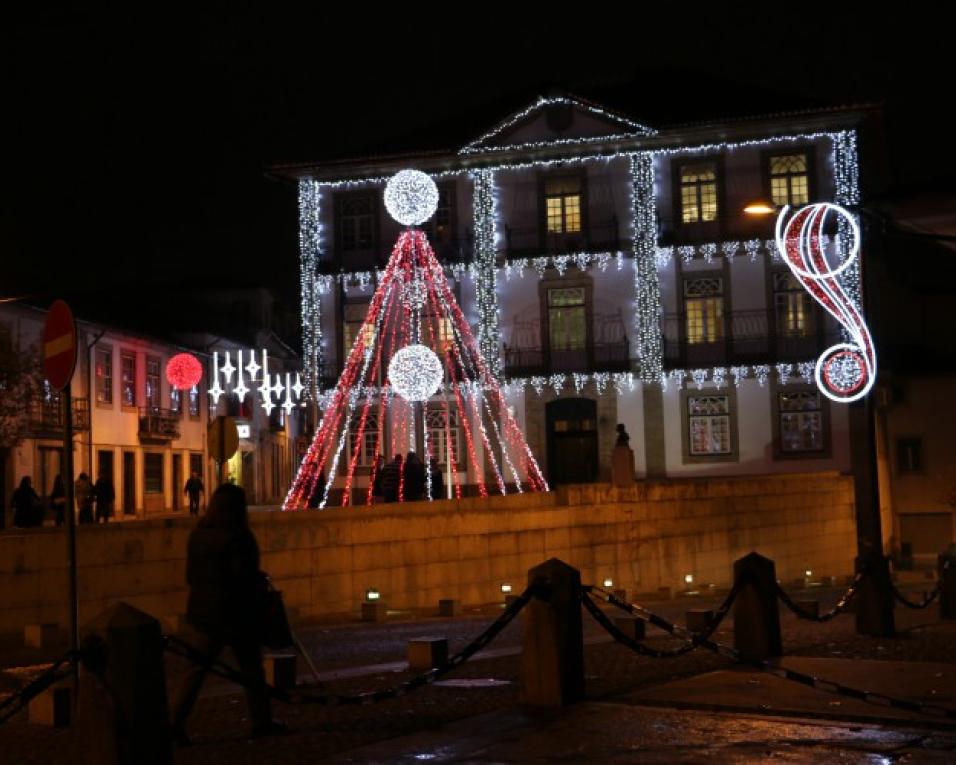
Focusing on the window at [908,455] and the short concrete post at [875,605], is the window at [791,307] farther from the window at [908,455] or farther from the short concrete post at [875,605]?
the short concrete post at [875,605]

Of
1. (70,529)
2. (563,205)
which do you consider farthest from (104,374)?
(70,529)

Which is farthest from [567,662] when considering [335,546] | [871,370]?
[871,370]

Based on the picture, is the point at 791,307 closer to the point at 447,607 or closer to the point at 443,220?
the point at 443,220

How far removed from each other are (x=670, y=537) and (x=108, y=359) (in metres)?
23.3

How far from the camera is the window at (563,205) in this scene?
4025 centimetres

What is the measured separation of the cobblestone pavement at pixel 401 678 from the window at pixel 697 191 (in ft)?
72.6

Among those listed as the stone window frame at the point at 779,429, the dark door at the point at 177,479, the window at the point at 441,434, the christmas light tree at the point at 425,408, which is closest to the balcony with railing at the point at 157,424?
the dark door at the point at 177,479

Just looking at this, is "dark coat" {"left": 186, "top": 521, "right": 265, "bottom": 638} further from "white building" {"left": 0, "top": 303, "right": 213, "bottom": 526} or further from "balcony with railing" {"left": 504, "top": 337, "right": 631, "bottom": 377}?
"balcony with railing" {"left": 504, "top": 337, "right": 631, "bottom": 377}

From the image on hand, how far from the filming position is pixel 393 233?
41625mm

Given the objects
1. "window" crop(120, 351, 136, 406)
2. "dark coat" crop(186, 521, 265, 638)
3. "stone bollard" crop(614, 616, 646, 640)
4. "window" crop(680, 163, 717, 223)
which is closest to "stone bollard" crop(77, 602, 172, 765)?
"dark coat" crop(186, 521, 265, 638)

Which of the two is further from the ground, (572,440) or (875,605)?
(572,440)

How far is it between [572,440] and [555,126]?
916 centimetres

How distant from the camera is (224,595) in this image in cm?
887

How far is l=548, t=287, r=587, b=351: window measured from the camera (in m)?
40.1
